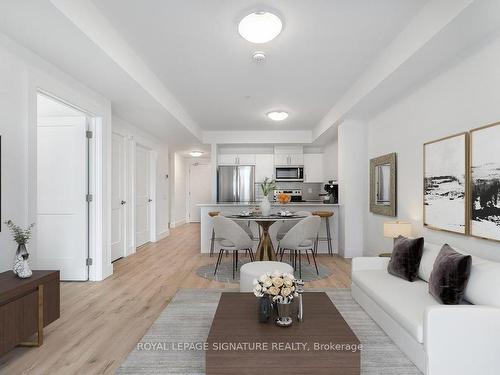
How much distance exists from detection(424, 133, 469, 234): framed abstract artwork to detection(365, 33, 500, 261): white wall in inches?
4.0

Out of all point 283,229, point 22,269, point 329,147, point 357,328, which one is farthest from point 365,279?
point 329,147

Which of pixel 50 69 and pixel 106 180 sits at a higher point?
pixel 50 69

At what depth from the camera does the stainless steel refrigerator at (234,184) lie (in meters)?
7.89

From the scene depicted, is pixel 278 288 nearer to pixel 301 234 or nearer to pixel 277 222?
pixel 301 234

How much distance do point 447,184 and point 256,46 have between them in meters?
2.34

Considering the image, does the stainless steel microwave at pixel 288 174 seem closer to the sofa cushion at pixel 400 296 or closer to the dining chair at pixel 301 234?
the dining chair at pixel 301 234

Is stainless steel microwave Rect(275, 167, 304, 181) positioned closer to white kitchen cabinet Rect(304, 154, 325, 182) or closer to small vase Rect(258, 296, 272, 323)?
white kitchen cabinet Rect(304, 154, 325, 182)

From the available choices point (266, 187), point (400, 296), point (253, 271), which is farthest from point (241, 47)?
point (400, 296)

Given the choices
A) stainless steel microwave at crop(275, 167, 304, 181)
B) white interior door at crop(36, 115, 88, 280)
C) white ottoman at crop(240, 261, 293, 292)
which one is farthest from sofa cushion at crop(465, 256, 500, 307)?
stainless steel microwave at crop(275, 167, 304, 181)

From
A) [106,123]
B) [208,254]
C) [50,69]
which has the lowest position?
[208,254]

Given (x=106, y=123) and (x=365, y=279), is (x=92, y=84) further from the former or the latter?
(x=365, y=279)

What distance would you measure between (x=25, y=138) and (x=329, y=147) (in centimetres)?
622

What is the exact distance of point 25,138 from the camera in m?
2.71

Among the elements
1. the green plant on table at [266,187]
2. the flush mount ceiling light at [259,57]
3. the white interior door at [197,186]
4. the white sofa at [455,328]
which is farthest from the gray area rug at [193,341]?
the white interior door at [197,186]
